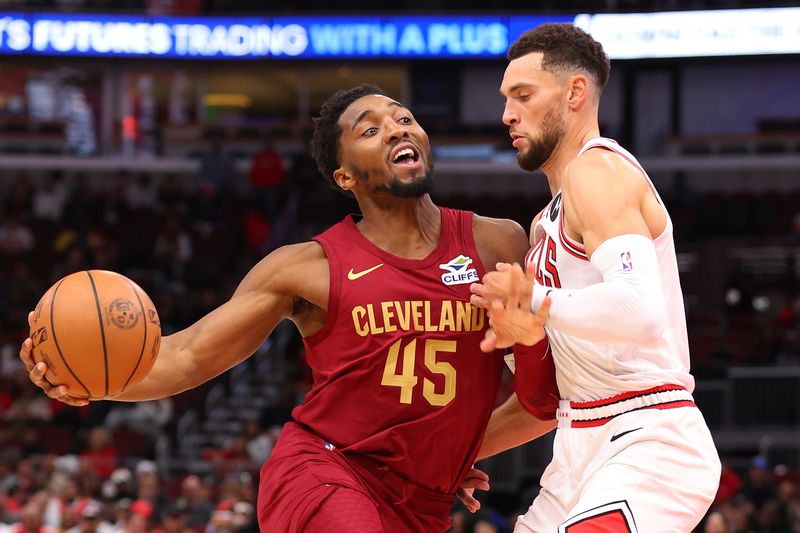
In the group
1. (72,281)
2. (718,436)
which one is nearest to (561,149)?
(72,281)

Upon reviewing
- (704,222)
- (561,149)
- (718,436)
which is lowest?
(718,436)


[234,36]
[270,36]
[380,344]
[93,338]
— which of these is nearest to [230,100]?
[234,36]

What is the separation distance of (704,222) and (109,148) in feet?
33.6

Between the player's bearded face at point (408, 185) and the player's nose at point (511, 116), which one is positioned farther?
the player's bearded face at point (408, 185)

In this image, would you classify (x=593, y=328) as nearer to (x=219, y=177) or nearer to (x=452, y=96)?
(x=219, y=177)

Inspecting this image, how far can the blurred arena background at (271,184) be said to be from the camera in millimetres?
12375

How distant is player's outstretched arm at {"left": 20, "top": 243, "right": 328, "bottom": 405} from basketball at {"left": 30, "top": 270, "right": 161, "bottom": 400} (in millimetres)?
238

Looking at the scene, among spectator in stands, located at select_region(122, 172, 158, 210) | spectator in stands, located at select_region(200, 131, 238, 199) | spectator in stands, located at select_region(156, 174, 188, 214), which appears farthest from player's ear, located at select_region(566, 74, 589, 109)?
spectator in stands, located at select_region(122, 172, 158, 210)

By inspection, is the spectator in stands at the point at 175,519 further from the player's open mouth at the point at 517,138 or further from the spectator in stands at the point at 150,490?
the player's open mouth at the point at 517,138

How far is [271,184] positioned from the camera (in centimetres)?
1800

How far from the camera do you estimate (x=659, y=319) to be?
332cm

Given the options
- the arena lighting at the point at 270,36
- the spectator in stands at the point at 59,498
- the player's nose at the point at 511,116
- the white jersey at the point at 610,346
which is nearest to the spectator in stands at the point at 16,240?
the arena lighting at the point at 270,36

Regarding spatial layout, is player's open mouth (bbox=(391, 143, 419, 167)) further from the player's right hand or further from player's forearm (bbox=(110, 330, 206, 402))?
the player's right hand

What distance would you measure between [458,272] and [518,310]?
92cm
